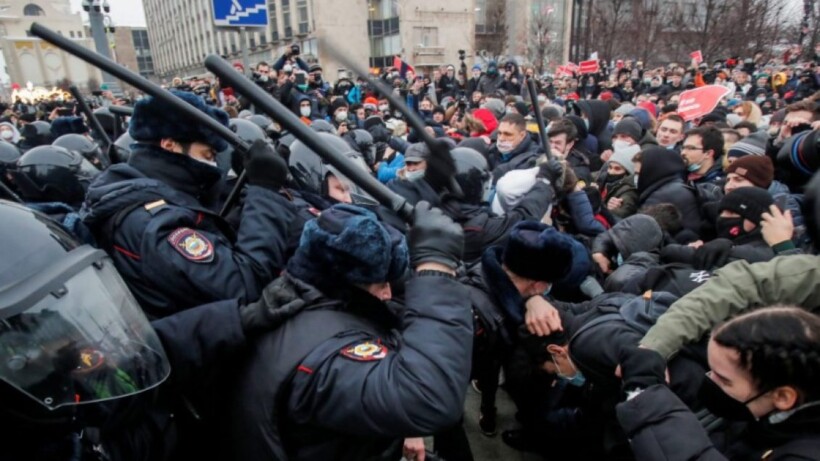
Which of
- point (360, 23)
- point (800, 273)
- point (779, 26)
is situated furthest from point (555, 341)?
point (360, 23)

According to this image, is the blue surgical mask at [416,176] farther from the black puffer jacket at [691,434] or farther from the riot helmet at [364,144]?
the riot helmet at [364,144]

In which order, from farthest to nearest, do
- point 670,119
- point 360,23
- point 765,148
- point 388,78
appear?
point 360,23
point 388,78
point 670,119
point 765,148

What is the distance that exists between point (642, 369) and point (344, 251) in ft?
3.59

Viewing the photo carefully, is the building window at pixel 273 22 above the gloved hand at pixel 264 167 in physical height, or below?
above

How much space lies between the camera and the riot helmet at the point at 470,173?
288 centimetres

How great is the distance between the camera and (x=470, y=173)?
2.91 metres

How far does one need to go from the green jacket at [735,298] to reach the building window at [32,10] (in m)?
90.1

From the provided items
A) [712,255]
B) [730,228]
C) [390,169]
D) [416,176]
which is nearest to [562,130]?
[390,169]

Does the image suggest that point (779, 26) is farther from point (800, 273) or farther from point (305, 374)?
point (305, 374)

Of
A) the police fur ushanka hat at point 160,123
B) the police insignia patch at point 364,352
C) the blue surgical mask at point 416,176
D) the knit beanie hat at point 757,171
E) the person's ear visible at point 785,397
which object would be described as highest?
the police fur ushanka hat at point 160,123

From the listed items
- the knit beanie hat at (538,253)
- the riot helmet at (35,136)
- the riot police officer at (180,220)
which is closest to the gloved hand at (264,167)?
the riot police officer at (180,220)

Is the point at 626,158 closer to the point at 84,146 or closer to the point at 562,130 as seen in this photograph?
the point at 562,130

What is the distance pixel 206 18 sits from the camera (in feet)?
208

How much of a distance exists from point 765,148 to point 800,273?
3.64 m
